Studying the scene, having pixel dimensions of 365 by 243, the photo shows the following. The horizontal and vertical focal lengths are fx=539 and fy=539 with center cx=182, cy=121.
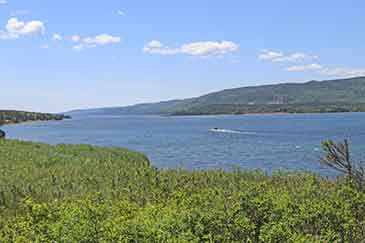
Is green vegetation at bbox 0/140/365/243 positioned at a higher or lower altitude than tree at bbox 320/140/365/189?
lower

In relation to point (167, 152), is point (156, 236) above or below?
above

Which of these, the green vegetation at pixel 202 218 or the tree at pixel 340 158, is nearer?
the green vegetation at pixel 202 218

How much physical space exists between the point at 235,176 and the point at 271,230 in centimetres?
797

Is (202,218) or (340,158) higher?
(340,158)

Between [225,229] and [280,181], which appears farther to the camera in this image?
[280,181]

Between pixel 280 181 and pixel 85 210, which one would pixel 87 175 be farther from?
pixel 85 210

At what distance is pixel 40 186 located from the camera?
14.0m

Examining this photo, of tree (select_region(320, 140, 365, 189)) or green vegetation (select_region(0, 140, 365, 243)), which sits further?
tree (select_region(320, 140, 365, 189))

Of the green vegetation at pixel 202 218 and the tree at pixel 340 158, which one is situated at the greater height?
the tree at pixel 340 158

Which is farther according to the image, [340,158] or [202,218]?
[340,158]

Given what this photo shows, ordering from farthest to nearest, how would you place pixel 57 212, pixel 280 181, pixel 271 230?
pixel 280 181 → pixel 57 212 → pixel 271 230

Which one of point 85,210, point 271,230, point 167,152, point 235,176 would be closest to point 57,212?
point 85,210

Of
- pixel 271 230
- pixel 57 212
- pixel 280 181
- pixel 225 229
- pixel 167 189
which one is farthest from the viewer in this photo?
pixel 280 181

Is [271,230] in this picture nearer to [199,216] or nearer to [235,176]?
[199,216]
